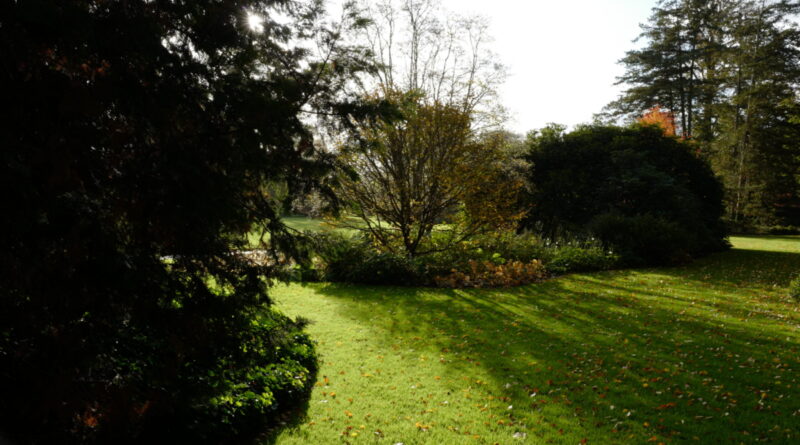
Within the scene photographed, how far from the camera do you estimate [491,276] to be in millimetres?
9867

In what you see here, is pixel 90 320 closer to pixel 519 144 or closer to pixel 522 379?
pixel 522 379

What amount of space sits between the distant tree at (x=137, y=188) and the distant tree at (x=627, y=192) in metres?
10.8

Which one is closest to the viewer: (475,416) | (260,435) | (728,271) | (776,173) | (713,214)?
(260,435)

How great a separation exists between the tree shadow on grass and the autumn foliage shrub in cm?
46

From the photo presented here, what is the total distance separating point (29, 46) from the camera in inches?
79.4

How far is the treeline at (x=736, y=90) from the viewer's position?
23406 millimetres

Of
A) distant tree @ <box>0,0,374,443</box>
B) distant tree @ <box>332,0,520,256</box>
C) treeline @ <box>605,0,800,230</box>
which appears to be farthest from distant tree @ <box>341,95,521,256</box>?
treeline @ <box>605,0,800,230</box>

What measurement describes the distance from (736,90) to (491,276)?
85.4ft

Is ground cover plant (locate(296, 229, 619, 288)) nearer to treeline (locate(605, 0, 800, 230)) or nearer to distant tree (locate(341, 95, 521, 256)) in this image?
distant tree (locate(341, 95, 521, 256))

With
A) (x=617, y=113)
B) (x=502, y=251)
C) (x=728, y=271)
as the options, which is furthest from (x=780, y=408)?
(x=617, y=113)

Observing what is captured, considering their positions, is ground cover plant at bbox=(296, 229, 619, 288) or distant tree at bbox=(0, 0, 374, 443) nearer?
distant tree at bbox=(0, 0, 374, 443)

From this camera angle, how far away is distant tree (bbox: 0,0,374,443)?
6.44ft

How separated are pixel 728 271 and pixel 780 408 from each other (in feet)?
29.7

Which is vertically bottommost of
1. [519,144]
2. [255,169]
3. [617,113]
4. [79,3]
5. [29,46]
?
[255,169]
